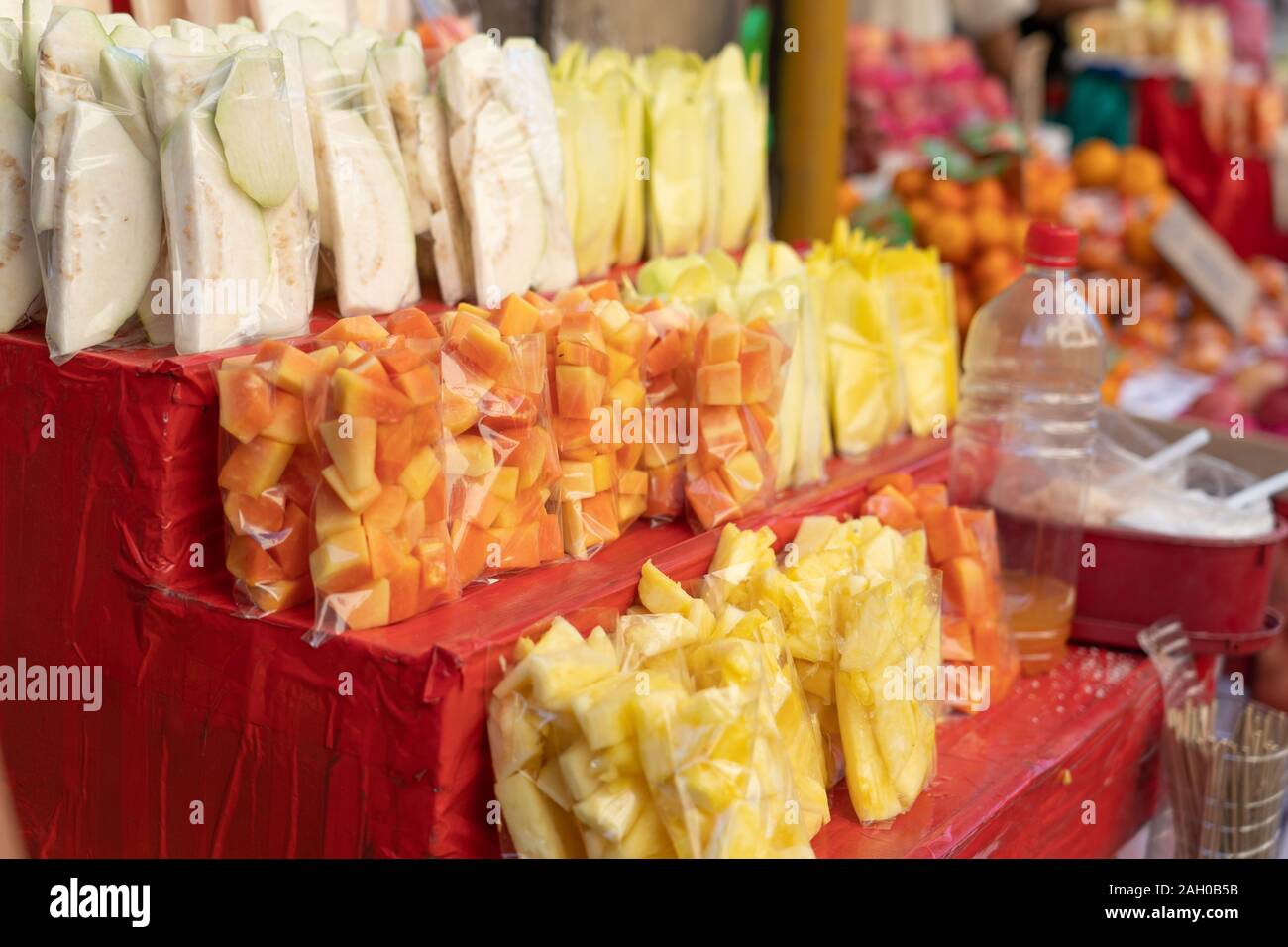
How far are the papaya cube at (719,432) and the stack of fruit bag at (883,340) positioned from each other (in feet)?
1.34

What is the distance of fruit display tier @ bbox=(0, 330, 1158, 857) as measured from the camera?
56.6 inches

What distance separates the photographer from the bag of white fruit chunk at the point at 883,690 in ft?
5.29

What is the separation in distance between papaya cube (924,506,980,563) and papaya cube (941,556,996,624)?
0.01 meters

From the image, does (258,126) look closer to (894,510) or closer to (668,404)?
(668,404)

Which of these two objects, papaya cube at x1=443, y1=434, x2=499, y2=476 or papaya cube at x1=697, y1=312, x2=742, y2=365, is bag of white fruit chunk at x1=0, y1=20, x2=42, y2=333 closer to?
papaya cube at x1=443, y1=434, x2=499, y2=476

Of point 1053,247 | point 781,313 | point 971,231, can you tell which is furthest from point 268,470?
point 971,231

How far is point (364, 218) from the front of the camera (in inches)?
71.3

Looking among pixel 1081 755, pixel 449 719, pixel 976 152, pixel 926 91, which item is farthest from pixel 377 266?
pixel 926 91

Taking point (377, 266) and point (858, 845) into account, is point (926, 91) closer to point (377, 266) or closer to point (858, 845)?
point (377, 266)

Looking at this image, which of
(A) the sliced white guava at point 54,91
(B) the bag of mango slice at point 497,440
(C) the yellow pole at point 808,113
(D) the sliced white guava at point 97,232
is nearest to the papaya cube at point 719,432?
(B) the bag of mango slice at point 497,440

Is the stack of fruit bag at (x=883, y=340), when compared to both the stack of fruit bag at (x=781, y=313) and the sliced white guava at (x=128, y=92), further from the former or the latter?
the sliced white guava at (x=128, y=92)

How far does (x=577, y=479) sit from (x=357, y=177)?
0.52 meters

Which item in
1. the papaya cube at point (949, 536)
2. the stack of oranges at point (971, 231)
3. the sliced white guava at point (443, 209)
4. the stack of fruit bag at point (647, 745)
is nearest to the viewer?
the stack of fruit bag at point (647, 745)
